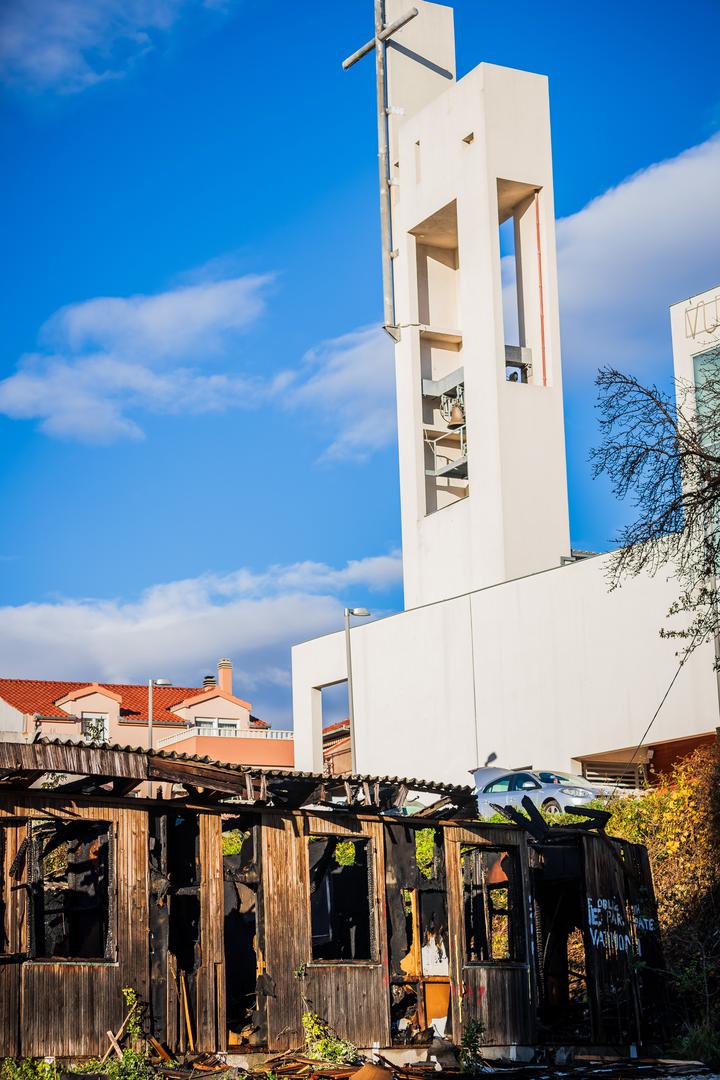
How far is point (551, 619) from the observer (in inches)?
1609

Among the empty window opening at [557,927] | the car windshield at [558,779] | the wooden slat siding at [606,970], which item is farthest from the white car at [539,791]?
the wooden slat siding at [606,970]

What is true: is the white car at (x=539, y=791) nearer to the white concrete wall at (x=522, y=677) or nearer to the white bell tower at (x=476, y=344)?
the white concrete wall at (x=522, y=677)

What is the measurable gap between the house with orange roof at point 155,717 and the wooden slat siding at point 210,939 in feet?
131

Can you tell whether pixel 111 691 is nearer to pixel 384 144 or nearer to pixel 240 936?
pixel 384 144

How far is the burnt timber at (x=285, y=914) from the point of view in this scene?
1734cm

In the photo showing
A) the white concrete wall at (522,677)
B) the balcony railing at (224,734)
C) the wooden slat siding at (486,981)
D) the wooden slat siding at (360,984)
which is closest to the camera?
the wooden slat siding at (360,984)

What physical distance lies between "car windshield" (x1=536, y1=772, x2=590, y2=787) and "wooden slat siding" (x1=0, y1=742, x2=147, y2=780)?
1706 centimetres

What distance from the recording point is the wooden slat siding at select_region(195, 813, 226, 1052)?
61.3 feet

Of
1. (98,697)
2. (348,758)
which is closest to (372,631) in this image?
(348,758)

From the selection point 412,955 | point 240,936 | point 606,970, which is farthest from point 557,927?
point 240,936

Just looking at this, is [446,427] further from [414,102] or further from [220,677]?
[220,677]

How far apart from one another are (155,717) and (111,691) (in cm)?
322

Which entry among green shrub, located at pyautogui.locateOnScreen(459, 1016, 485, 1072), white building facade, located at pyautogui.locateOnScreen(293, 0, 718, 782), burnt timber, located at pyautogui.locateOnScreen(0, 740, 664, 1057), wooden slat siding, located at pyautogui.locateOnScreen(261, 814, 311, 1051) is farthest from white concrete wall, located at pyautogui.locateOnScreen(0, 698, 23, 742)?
wooden slat siding, located at pyautogui.locateOnScreen(261, 814, 311, 1051)

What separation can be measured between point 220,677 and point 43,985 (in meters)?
60.0
